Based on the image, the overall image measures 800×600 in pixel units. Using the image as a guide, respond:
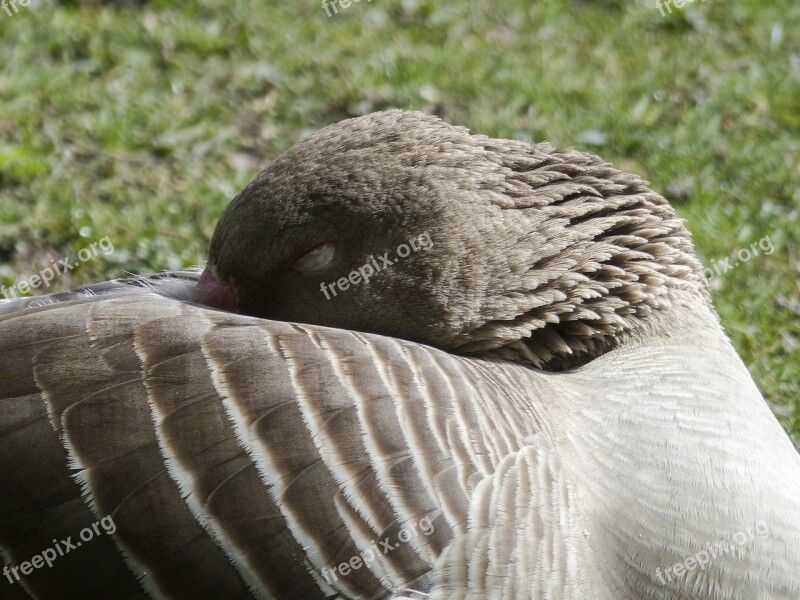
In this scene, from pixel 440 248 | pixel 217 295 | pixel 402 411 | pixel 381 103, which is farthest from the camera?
pixel 381 103

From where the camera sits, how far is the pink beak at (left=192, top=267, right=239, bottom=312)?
3961mm

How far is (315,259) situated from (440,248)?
0.46m

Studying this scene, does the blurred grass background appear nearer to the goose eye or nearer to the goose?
the goose

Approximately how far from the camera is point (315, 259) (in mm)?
3844

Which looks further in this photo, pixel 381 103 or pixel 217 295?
pixel 381 103

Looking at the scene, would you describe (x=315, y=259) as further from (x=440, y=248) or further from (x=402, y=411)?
(x=402, y=411)

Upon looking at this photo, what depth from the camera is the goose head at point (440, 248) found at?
12.4ft

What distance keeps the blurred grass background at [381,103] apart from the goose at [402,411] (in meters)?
1.88

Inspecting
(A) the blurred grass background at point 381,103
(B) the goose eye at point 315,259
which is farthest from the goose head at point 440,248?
(A) the blurred grass background at point 381,103

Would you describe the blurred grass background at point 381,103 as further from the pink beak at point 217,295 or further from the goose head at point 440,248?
the pink beak at point 217,295

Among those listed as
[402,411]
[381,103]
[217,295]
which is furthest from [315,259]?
[381,103]

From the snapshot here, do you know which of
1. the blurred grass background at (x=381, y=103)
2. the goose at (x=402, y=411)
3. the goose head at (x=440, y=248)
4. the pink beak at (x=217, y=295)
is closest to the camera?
the goose at (x=402, y=411)

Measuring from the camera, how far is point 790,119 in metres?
7.37

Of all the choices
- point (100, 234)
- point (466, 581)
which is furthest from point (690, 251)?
point (100, 234)
